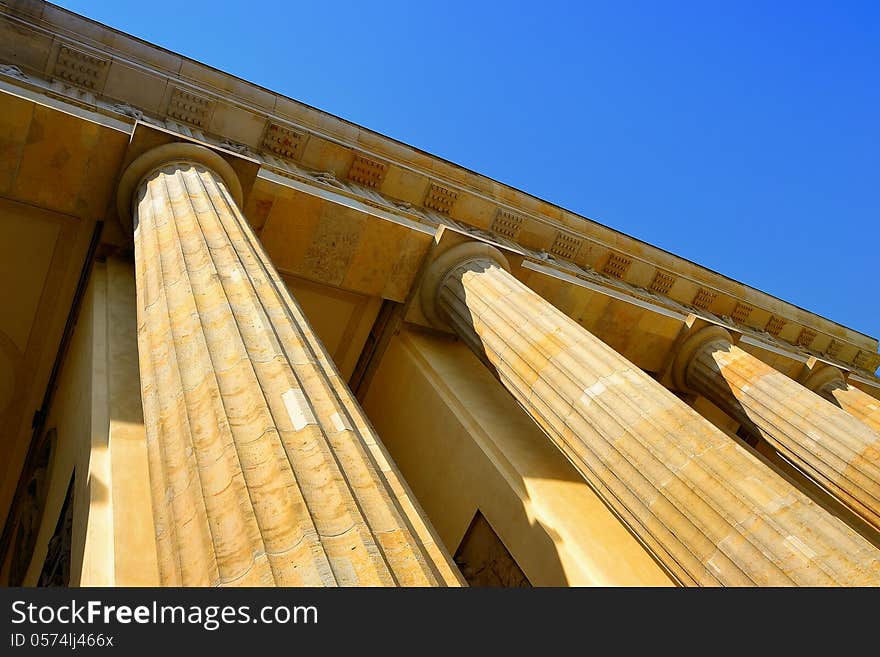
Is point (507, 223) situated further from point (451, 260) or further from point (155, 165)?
point (155, 165)

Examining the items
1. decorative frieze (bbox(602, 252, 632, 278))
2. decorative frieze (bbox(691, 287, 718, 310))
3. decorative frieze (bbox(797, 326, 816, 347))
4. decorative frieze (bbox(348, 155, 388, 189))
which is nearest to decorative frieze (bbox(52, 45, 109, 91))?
decorative frieze (bbox(348, 155, 388, 189))

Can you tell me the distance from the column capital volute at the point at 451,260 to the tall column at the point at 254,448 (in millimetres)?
5205

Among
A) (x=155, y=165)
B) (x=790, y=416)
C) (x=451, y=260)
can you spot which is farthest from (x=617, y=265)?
(x=155, y=165)

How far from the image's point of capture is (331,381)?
5820 mm

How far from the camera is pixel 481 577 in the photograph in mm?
9867

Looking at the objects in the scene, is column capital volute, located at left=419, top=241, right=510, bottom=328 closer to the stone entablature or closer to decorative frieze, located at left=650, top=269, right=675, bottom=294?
the stone entablature

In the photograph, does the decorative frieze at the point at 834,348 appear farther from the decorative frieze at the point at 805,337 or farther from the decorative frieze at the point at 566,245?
the decorative frieze at the point at 566,245

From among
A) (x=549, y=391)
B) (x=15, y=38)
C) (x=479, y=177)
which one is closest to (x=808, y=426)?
(x=549, y=391)

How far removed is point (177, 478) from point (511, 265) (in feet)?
30.3

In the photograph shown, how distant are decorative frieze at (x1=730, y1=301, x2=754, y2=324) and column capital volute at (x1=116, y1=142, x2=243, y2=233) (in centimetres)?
1612

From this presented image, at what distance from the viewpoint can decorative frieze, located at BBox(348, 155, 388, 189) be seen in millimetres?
15672

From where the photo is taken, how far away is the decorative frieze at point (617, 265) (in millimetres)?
18938

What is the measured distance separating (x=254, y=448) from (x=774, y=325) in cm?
2059

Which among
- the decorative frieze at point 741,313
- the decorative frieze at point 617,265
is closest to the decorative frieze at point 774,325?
the decorative frieze at point 741,313
